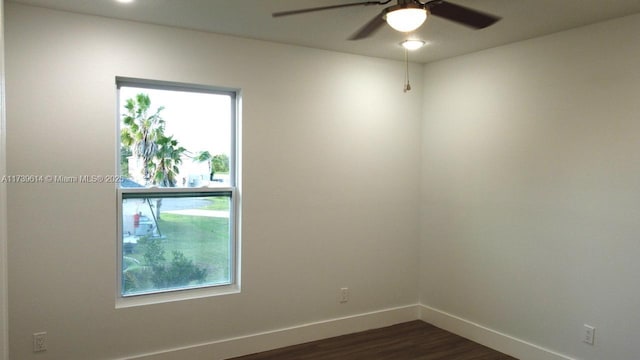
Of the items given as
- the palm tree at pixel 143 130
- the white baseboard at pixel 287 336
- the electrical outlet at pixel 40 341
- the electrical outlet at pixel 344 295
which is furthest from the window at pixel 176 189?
the electrical outlet at pixel 344 295

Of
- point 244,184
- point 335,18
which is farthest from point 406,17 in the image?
point 244,184

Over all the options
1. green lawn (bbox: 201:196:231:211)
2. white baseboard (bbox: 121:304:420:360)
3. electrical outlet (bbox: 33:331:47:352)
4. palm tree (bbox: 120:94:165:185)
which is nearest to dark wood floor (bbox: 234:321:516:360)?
white baseboard (bbox: 121:304:420:360)

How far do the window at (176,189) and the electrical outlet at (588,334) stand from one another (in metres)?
2.76

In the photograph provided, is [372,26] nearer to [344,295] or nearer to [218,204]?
[218,204]

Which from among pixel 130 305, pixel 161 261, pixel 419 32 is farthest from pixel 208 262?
pixel 419 32

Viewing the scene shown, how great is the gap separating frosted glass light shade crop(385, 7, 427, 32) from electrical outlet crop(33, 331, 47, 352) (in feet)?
10.0

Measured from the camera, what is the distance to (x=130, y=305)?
3426 mm

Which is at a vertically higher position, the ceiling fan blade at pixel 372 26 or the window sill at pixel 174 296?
the ceiling fan blade at pixel 372 26

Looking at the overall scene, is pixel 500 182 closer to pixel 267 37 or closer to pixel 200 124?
pixel 267 37

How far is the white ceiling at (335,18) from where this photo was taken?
2928mm

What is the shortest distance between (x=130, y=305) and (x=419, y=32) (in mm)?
3056

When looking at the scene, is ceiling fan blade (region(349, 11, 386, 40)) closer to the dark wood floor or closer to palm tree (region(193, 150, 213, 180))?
palm tree (region(193, 150, 213, 180))

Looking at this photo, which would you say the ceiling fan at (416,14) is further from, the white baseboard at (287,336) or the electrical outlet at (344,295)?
the white baseboard at (287,336)

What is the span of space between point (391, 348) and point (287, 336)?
0.93 meters
